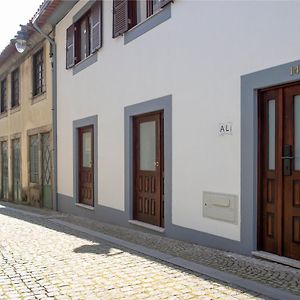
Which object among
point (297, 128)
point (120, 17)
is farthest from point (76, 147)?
point (297, 128)

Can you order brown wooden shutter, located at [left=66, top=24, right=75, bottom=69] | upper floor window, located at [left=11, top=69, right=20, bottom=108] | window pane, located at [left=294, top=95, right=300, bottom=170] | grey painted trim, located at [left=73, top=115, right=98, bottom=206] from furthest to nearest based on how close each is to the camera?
upper floor window, located at [left=11, top=69, right=20, bottom=108]
brown wooden shutter, located at [left=66, top=24, right=75, bottom=69]
grey painted trim, located at [left=73, top=115, right=98, bottom=206]
window pane, located at [left=294, top=95, right=300, bottom=170]

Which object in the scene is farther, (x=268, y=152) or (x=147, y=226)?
(x=147, y=226)

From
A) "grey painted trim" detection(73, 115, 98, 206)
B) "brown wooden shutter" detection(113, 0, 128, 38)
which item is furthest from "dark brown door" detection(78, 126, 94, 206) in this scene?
"brown wooden shutter" detection(113, 0, 128, 38)

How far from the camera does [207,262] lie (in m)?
5.39

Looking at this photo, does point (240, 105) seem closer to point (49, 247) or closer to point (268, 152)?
point (268, 152)

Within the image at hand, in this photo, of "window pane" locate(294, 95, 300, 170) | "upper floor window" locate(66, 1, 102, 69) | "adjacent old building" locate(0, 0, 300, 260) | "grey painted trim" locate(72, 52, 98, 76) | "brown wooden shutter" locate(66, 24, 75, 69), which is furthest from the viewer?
"brown wooden shutter" locate(66, 24, 75, 69)

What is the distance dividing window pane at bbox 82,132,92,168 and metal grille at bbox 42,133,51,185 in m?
2.52

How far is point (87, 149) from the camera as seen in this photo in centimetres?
1090

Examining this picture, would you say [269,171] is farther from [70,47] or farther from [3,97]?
[3,97]

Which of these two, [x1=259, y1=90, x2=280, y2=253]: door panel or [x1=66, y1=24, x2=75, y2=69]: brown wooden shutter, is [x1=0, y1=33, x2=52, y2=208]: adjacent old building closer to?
[x1=66, y1=24, x2=75, y2=69]: brown wooden shutter

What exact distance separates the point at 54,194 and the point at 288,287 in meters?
9.32

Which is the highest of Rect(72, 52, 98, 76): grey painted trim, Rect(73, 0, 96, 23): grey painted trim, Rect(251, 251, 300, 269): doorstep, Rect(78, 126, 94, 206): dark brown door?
Rect(73, 0, 96, 23): grey painted trim

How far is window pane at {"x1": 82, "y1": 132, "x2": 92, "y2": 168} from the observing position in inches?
420

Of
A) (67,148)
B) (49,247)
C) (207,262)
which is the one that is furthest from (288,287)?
(67,148)
